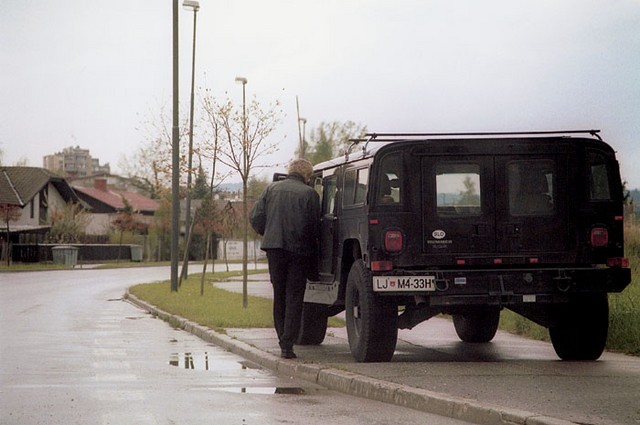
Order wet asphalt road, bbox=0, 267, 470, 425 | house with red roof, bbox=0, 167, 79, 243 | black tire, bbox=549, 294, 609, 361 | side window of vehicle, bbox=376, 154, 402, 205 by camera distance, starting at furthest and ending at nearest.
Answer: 1. house with red roof, bbox=0, 167, 79, 243
2. black tire, bbox=549, 294, 609, 361
3. side window of vehicle, bbox=376, 154, 402, 205
4. wet asphalt road, bbox=0, 267, 470, 425

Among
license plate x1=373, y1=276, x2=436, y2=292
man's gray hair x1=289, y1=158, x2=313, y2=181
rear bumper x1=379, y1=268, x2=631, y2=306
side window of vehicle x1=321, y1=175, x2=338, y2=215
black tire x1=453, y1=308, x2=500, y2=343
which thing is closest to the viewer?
license plate x1=373, y1=276, x2=436, y2=292

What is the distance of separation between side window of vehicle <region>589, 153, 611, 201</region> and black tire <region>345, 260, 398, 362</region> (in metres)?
2.30

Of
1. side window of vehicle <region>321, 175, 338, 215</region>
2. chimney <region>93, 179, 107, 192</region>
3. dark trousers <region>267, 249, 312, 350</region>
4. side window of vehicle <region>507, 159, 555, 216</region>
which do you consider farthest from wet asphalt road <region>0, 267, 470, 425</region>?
chimney <region>93, 179, 107, 192</region>

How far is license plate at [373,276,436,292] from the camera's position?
10648 millimetres

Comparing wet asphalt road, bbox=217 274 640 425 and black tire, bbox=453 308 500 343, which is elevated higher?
black tire, bbox=453 308 500 343

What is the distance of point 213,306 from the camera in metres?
21.1

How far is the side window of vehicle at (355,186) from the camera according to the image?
36.7 feet

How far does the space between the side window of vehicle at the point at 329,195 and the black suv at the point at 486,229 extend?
1.31m

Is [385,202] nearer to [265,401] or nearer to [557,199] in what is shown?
[557,199]

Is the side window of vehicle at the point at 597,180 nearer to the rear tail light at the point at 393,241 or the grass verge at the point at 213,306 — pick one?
the rear tail light at the point at 393,241

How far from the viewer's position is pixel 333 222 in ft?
39.8

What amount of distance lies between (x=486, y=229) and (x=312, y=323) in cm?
329

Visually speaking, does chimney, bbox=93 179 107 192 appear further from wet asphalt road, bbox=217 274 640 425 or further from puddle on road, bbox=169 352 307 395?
puddle on road, bbox=169 352 307 395

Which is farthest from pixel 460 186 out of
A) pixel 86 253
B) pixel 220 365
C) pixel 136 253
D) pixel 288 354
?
pixel 136 253
